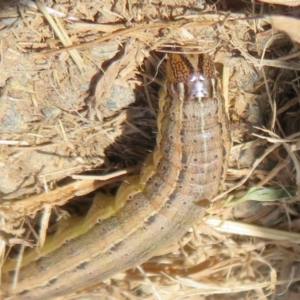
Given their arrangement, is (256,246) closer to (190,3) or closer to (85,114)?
(85,114)

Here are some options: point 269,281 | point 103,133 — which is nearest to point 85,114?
point 103,133

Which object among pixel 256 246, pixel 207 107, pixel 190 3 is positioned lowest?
pixel 256 246

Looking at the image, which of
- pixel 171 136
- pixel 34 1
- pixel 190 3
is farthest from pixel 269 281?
pixel 34 1

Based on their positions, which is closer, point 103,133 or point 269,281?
point 103,133

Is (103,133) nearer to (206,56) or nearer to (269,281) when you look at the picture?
(206,56)

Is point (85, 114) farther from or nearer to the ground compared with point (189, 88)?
nearer to the ground

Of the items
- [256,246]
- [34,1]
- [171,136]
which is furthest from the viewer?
[256,246]

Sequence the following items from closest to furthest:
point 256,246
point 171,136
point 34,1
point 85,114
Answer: point 34,1 < point 171,136 < point 85,114 < point 256,246
